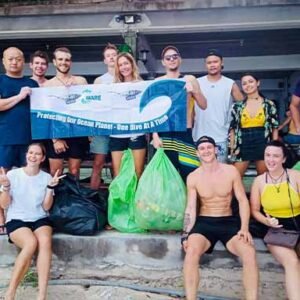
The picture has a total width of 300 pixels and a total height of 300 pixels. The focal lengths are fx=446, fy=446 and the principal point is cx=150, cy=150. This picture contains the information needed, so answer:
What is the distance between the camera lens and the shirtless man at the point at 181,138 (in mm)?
4254

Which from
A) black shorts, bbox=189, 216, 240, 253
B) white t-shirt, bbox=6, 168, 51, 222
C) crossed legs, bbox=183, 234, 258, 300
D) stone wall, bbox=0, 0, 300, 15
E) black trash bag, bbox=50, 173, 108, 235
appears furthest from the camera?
stone wall, bbox=0, 0, 300, 15

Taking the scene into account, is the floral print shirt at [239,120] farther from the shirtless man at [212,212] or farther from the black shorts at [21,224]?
the black shorts at [21,224]

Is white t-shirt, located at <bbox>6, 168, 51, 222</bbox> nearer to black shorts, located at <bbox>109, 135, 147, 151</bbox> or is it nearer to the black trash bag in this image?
the black trash bag

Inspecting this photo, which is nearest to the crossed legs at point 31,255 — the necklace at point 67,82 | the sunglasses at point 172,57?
the necklace at point 67,82

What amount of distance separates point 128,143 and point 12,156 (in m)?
1.15

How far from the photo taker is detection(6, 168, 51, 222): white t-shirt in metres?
3.98

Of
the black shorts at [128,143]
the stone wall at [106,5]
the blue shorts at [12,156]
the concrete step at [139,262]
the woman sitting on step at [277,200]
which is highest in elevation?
the stone wall at [106,5]

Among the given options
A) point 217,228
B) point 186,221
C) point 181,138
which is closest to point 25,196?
point 186,221

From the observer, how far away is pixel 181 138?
14.4 ft

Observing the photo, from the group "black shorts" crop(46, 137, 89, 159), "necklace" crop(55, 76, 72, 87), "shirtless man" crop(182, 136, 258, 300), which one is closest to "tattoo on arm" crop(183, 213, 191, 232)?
"shirtless man" crop(182, 136, 258, 300)

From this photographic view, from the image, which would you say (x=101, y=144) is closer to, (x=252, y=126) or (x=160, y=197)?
(x=160, y=197)

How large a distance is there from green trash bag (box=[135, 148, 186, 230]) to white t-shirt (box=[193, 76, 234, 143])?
0.62 m

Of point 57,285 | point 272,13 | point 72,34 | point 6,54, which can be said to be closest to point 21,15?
point 72,34

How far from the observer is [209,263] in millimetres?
4148
